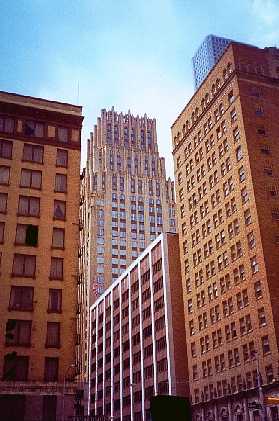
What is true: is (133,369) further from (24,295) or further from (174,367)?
(24,295)

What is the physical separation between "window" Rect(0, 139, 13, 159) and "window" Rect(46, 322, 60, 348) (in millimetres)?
18822

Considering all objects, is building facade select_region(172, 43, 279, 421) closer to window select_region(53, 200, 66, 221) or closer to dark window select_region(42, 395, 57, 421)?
dark window select_region(42, 395, 57, 421)

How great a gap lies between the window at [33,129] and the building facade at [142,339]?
4374 cm

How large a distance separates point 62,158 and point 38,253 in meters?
11.9

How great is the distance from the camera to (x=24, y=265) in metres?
46.4

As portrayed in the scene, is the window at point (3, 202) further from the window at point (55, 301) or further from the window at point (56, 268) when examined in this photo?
the window at point (55, 301)

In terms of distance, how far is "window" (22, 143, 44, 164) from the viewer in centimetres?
5238

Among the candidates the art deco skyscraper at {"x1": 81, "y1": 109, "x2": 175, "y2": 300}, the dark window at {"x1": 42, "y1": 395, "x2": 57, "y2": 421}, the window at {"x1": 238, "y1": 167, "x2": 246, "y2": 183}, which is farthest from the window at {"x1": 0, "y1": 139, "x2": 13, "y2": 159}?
the art deco skyscraper at {"x1": 81, "y1": 109, "x2": 175, "y2": 300}

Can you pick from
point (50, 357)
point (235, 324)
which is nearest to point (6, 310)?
point (50, 357)

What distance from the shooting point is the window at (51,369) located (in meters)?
42.0

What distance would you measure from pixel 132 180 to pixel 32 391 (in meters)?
116

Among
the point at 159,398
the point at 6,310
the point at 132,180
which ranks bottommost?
the point at 159,398

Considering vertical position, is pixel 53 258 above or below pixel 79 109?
below

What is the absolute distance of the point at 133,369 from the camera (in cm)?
9756
